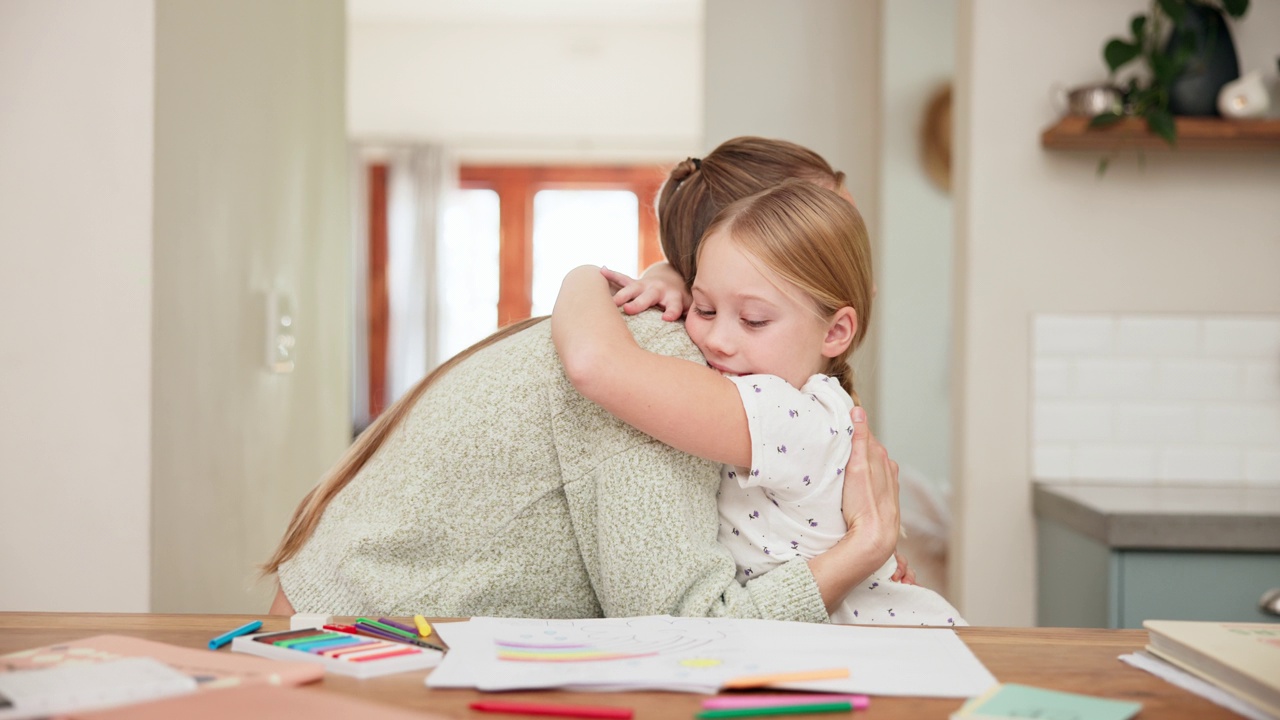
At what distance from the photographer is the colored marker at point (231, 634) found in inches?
31.9

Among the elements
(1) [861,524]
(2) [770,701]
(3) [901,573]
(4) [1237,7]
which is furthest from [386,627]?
(4) [1237,7]

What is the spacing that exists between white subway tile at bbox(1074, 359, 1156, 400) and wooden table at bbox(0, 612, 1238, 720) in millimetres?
1432

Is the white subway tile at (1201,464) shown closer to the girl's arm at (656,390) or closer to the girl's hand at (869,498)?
the girl's hand at (869,498)

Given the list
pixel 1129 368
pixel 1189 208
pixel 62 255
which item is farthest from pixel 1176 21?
pixel 62 255

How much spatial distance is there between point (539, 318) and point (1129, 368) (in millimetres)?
1564

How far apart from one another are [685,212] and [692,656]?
0.69m

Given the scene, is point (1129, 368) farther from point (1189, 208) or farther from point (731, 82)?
point (731, 82)

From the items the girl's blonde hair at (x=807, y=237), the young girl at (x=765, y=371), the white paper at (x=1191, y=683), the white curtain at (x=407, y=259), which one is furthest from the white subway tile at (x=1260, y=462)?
the white curtain at (x=407, y=259)

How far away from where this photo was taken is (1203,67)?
2.22 m

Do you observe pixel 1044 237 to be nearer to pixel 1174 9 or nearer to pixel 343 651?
pixel 1174 9

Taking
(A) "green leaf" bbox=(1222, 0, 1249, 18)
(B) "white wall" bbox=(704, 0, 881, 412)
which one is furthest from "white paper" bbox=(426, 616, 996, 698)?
(B) "white wall" bbox=(704, 0, 881, 412)

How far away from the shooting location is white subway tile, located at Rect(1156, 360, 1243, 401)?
228cm

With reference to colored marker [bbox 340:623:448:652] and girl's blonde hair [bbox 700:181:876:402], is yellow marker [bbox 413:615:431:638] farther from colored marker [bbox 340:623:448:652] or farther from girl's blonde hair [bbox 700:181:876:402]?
girl's blonde hair [bbox 700:181:876:402]

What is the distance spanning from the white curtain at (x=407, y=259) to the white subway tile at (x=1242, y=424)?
6.21m
